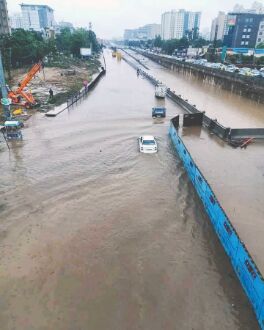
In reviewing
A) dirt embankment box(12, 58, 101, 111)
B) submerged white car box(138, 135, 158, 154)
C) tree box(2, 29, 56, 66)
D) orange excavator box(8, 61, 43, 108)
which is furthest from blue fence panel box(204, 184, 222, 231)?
tree box(2, 29, 56, 66)

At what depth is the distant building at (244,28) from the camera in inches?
5413

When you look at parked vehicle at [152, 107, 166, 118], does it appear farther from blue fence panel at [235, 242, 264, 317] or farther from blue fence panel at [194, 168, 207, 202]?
blue fence panel at [235, 242, 264, 317]

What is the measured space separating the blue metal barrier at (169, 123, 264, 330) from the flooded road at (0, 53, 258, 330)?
44 centimetres

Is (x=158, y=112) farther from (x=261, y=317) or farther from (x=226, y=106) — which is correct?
(x=261, y=317)

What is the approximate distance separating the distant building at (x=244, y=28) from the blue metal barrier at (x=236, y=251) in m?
144

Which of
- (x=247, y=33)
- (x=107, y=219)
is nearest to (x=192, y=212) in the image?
(x=107, y=219)

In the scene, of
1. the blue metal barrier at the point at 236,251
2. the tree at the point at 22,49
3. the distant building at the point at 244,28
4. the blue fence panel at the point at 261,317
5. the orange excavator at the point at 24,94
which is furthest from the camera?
the distant building at the point at 244,28

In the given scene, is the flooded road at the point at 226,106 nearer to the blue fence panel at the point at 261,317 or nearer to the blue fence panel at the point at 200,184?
the blue fence panel at the point at 200,184

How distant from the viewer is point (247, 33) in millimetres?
140125

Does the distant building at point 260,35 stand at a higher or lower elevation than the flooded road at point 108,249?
higher

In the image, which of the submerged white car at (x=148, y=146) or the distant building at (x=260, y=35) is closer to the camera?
the submerged white car at (x=148, y=146)

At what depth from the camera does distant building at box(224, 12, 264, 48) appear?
138 metres

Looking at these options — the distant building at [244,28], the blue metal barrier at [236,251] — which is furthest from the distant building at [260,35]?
the blue metal barrier at [236,251]

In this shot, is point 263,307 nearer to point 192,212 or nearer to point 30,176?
point 192,212
